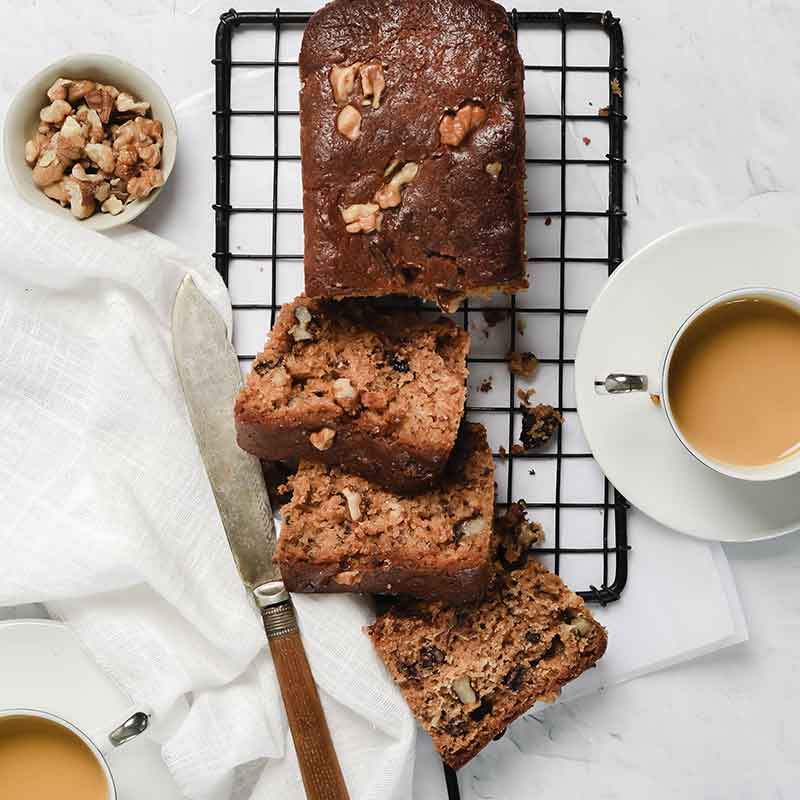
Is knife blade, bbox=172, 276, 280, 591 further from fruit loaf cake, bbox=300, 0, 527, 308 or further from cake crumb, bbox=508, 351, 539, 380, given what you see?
cake crumb, bbox=508, 351, 539, 380

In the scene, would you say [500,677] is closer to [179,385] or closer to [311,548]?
[311,548]

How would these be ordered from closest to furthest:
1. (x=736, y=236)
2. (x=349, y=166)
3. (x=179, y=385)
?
(x=349, y=166) < (x=736, y=236) < (x=179, y=385)

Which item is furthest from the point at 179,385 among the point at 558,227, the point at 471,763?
the point at 471,763

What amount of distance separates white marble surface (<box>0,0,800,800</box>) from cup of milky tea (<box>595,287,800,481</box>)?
42 cm

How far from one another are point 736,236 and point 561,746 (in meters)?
A: 1.39

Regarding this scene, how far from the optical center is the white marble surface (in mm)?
2598

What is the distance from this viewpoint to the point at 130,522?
244cm

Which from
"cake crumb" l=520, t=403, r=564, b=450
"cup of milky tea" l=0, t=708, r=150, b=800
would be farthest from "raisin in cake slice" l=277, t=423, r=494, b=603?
"cup of milky tea" l=0, t=708, r=150, b=800

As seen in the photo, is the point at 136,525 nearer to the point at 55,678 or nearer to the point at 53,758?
the point at 55,678

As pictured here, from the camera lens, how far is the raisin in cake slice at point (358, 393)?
2277mm

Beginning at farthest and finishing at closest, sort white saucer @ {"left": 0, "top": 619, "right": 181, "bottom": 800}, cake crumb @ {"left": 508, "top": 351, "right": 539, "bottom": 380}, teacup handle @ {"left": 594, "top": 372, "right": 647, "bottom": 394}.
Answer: cake crumb @ {"left": 508, "top": 351, "right": 539, "bottom": 380}
white saucer @ {"left": 0, "top": 619, "right": 181, "bottom": 800}
teacup handle @ {"left": 594, "top": 372, "right": 647, "bottom": 394}

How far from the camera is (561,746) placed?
2676 millimetres

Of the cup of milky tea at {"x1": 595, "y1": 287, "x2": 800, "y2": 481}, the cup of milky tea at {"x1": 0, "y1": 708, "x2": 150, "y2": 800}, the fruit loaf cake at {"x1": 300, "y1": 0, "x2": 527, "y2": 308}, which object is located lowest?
the cup of milky tea at {"x1": 0, "y1": 708, "x2": 150, "y2": 800}

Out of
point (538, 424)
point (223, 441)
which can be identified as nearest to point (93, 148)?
point (223, 441)
